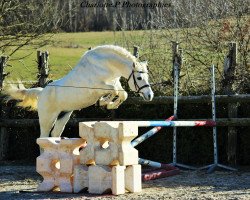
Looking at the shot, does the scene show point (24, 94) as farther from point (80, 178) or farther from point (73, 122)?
point (80, 178)

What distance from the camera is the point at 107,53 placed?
29.8ft

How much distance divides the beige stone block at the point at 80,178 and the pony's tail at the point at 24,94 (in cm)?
307

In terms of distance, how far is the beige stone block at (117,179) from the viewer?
284 inches

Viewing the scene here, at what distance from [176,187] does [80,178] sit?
1.41 metres

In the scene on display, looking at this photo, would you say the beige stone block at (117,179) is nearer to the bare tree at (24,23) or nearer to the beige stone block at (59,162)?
the beige stone block at (59,162)

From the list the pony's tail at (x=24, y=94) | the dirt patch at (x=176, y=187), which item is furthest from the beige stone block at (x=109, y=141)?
the pony's tail at (x=24, y=94)

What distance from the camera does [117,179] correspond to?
7219mm

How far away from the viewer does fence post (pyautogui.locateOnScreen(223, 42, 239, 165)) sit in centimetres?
1050

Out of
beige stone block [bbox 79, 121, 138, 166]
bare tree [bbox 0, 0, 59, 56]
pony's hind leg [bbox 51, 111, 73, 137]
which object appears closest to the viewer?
beige stone block [bbox 79, 121, 138, 166]

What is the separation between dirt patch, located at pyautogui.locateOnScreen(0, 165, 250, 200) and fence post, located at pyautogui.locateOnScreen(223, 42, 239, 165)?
706 mm

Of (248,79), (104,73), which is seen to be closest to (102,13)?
(248,79)

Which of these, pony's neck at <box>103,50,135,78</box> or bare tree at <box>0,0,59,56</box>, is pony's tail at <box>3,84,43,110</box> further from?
bare tree at <box>0,0,59,56</box>

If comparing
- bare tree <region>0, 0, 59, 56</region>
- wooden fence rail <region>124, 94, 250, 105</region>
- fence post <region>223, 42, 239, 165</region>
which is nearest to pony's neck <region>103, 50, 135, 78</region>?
wooden fence rail <region>124, 94, 250, 105</region>

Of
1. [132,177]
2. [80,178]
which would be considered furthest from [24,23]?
[132,177]
